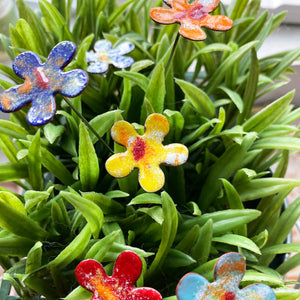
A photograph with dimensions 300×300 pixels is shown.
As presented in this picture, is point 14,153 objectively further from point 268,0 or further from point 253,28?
point 268,0

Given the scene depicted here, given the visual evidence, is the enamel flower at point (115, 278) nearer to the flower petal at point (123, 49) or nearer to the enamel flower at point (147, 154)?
the enamel flower at point (147, 154)

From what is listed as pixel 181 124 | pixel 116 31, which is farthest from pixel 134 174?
pixel 116 31

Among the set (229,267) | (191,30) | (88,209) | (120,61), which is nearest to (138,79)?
(120,61)

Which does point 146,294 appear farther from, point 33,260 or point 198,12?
point 198,12

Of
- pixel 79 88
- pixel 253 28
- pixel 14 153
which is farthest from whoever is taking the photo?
pixel 253 28

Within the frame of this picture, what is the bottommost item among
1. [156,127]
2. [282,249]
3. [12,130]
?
[282,249]

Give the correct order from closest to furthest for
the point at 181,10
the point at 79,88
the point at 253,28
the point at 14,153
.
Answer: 1. the point at 79,88
2. the point at 181,10
3. the point at 14,153
4. the point at 253,28

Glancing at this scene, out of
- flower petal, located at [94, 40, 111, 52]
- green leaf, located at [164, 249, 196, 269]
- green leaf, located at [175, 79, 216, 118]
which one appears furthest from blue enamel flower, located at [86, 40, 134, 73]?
green leaf, located at [164, 249, 196, 269]
